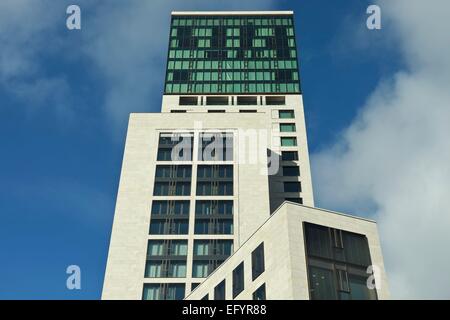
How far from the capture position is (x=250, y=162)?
325 feet

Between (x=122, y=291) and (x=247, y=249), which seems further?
(x=122, y=291)

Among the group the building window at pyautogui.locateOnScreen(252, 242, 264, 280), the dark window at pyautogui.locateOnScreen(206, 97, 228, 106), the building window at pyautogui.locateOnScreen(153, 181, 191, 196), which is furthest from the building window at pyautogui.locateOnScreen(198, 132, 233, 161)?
the building window at pyautogui.locateOnScreen(252, 242, 264, 280)

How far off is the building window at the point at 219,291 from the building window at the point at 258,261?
5.41m

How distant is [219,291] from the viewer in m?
56.0

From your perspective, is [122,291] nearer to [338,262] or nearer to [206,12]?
[338,262]

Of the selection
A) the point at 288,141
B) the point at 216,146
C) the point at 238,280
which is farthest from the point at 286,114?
the point at 238,280

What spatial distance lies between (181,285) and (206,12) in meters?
79.3

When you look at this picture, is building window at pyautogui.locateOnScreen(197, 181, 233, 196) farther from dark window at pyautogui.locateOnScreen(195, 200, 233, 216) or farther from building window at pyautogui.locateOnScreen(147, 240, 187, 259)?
building window at pyautogui.locateOnScreen(147, 240, 187, 259)

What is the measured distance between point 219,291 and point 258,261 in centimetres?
692

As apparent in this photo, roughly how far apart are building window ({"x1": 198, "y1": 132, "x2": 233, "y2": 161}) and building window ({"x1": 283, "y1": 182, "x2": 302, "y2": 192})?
43.5 ft

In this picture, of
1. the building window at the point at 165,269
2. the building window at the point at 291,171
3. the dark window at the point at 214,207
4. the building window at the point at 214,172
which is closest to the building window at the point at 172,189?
the building window at the point at 214,172

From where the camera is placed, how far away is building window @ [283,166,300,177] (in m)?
107

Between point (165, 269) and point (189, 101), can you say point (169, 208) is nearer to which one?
point (165, 269)

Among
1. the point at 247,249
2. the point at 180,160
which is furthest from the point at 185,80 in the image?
the point at 247,249
